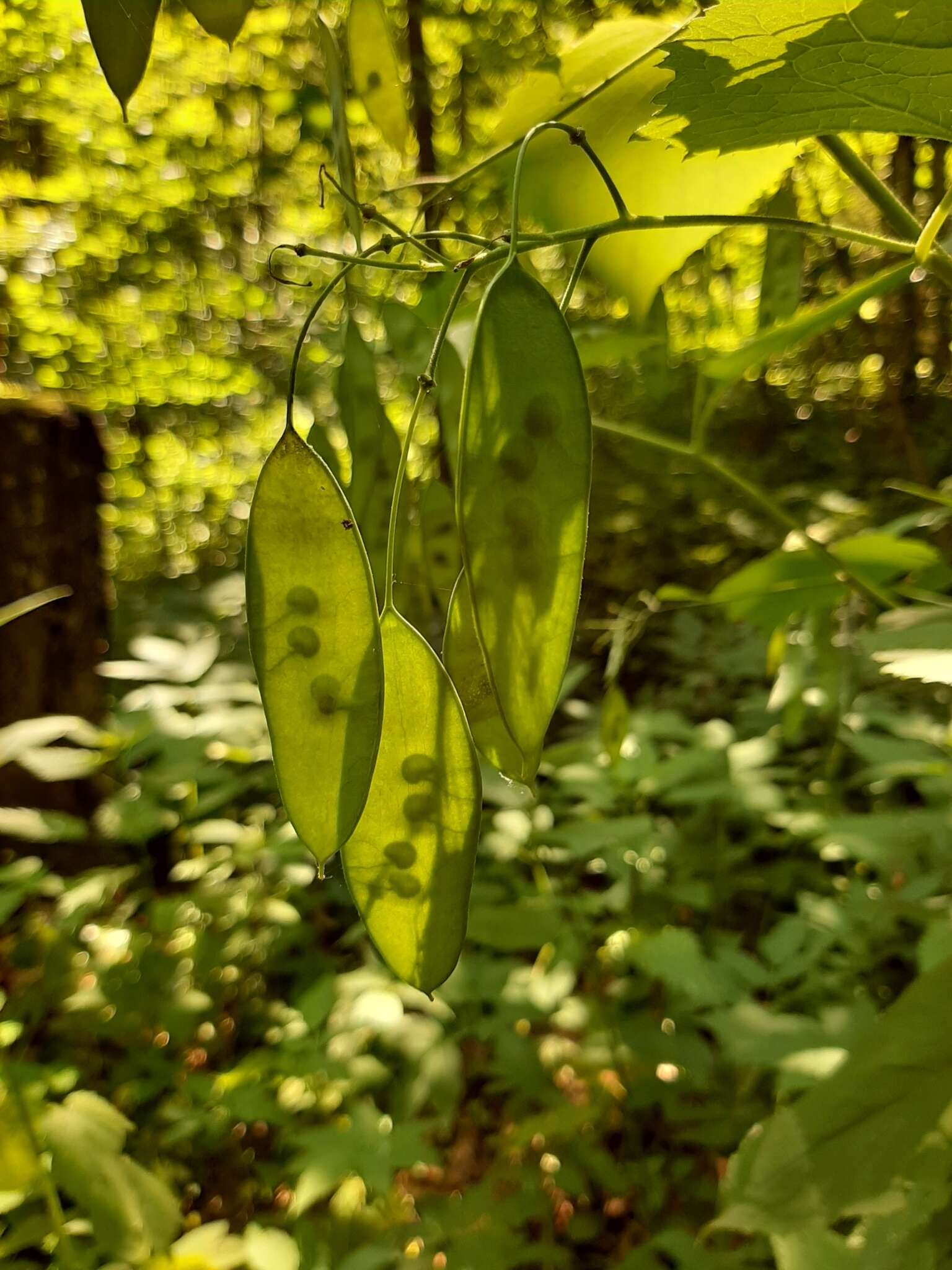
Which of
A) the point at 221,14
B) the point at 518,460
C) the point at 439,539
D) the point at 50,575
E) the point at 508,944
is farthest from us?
the point at 50,575

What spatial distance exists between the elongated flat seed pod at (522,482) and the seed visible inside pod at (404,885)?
95mm

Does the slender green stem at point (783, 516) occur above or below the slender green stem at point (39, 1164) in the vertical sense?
above

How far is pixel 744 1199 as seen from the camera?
509 millimetres

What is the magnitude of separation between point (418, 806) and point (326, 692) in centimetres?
6

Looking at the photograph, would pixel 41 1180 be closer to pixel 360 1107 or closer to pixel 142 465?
pixel 360 1107

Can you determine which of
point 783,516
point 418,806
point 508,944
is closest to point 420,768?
point 418,806

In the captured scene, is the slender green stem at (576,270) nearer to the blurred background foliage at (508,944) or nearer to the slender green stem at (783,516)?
the blurred background foliage at (508,944)

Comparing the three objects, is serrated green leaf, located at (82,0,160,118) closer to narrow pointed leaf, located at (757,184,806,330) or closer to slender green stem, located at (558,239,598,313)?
slender green stem, located at (558,239,598,313)

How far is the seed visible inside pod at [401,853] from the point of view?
1.13 feet

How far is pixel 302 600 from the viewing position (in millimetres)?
329

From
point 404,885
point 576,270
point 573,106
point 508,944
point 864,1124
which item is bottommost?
point 508,944

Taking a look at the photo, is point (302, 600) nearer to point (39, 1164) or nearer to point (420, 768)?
point (420, 768)

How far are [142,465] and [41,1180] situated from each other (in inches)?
165

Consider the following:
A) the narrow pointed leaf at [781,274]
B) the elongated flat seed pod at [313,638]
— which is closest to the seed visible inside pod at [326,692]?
the elongated flat seed pod at [313,638]
